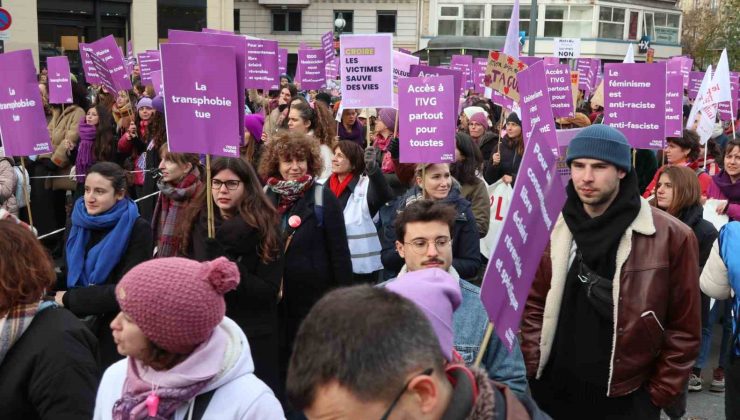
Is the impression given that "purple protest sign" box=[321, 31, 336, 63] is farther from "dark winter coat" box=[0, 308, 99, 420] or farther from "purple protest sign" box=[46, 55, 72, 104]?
"dark winter coat" box=[0, 308, 99, 420]

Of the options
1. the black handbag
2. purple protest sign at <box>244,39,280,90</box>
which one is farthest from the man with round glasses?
purple protest sign at <box>244,39,280,90</box>

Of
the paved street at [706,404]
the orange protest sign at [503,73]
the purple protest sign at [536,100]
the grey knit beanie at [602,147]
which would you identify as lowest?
the paved street at [706,404]

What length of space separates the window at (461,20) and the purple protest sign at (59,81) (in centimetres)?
4373

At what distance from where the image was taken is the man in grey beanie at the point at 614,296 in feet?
11.6

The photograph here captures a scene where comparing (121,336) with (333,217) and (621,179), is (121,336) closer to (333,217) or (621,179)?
(621,179)

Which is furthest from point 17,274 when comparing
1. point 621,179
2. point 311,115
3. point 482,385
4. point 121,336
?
point 311,115

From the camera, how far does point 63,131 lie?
10.4 meters

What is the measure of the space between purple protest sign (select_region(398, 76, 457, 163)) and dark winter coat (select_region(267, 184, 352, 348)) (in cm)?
125

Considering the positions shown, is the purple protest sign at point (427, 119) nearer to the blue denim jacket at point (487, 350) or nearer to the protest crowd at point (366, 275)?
the protest crowd at point (366, 275)

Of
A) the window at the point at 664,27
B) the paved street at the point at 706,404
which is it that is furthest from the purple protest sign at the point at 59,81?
the window at the point at 664,27

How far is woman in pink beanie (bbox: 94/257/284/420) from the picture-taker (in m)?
2.51

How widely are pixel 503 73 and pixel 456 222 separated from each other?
491 centimetres

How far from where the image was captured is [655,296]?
354cm

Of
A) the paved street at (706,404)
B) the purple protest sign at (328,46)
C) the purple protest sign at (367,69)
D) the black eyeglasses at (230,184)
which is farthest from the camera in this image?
the purple protest sign at (328,46)
